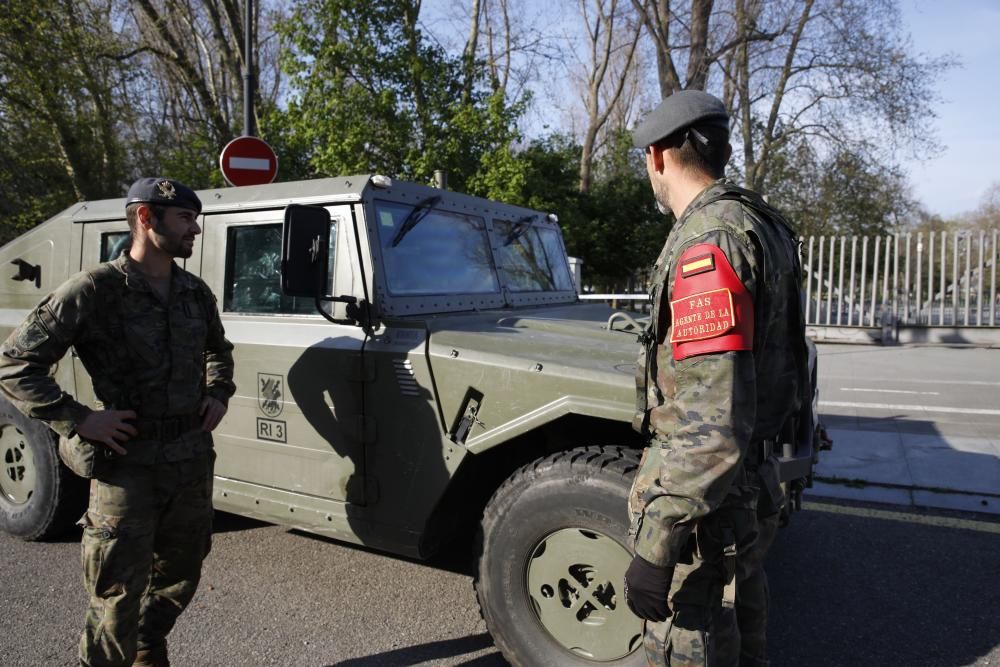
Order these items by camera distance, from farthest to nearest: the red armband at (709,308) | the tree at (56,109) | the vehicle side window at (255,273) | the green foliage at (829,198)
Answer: the green foliage at (829,198)
the tree at (56,109)
the vehicle side window at (255,273)
the red armband at (709,308)

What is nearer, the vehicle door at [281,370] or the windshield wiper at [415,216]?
the vehicle door at [281,370]

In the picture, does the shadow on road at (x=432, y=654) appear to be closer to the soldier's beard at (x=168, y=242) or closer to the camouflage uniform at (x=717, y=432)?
the camouflage uniform at (x=717, y=432)

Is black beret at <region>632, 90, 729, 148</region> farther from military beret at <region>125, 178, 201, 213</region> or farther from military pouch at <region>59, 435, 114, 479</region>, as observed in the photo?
military pouch at <region>59, 435, 114, 479</region>

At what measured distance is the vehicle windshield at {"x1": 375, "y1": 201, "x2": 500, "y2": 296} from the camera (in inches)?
128

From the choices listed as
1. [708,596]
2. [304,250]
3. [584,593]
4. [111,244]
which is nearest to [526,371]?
[584,593]

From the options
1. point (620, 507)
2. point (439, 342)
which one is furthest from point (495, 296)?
point (620, 507)

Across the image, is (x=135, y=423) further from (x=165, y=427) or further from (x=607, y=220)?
(x=607, y=220)

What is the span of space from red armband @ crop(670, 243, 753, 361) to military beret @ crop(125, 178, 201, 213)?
1.89 meters

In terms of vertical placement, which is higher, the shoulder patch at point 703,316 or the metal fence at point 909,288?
the metal fence at point 909,288

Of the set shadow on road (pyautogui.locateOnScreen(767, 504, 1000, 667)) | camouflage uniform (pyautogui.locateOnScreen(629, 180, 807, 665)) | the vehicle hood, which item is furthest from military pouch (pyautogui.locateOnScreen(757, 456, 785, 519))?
shadow on road (pyautogui.locateOnScreen(767, 504, 1000, 667))

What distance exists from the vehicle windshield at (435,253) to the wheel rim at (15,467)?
2440mm

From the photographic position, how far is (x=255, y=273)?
3561 millimetres

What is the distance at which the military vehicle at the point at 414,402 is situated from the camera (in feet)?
8.42

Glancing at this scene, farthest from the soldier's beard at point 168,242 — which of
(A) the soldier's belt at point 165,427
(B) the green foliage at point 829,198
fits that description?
(B) the green foliage at point 829,198
